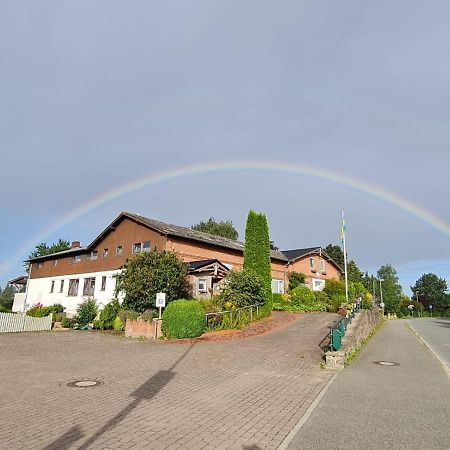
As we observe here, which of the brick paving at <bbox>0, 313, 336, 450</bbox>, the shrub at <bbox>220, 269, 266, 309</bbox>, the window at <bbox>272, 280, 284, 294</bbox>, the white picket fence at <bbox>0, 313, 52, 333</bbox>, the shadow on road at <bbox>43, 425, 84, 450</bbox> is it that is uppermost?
the window at <bbox>272, 280, 284, 294</bbox>

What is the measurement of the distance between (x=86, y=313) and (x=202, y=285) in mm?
9690


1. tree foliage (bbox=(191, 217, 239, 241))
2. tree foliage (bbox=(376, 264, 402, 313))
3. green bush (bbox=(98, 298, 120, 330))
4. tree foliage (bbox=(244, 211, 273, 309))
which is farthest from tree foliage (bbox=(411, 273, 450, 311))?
green bush (bbox=(98, 298, 120, 330))

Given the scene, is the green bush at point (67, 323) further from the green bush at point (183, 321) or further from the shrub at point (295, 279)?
the shrub at point (295, 279)

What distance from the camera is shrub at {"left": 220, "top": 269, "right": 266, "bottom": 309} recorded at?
22.7 m

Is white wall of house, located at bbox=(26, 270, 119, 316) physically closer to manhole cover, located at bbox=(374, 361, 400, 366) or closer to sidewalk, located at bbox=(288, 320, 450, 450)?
manhole cover, located at bbox=(374, 361, 400, 366)

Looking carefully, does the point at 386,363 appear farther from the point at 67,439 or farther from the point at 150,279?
the point at 150,279

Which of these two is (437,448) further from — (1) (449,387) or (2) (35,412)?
(2) (35,412)

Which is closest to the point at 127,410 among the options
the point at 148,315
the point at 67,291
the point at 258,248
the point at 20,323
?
the point at 148,315

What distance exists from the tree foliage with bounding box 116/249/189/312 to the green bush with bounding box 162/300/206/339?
8.06ft

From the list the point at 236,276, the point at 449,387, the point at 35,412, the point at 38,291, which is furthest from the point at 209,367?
the point at 38,291

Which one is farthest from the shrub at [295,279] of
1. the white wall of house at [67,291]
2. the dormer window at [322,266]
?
the white wall of house at [67,291]

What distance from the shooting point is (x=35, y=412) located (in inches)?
278

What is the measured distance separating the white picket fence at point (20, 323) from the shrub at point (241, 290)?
13397 millimetres

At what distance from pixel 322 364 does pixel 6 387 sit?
9.01 m
